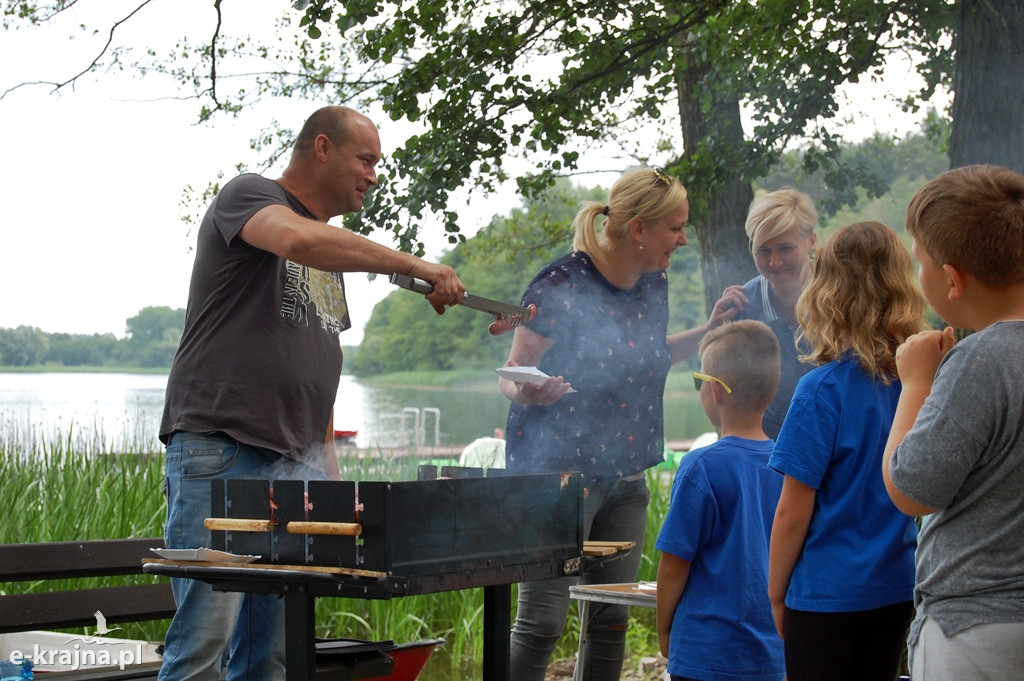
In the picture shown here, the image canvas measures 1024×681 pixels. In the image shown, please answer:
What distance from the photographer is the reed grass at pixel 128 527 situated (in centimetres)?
484

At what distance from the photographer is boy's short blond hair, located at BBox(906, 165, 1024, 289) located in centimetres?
173

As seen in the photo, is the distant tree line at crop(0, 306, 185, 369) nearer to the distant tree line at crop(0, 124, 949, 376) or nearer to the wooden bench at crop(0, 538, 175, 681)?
the distant tree line at crop(0, 124, 949, 376)

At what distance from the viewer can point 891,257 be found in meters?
2.29

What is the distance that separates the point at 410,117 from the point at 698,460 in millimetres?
2418

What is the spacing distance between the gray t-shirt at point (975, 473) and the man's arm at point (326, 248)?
125 centimetres

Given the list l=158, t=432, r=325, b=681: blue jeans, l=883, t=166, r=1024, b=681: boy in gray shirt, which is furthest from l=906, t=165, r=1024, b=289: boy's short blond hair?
l=158, t=432, r=325, b=681: blue jeans

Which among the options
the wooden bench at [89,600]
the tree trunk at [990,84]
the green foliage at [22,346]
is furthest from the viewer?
the green foliage at [22,346]

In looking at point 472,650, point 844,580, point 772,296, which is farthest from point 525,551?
point 472,650

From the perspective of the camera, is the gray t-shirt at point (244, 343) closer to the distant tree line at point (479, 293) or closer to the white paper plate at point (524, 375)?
the white paper plate at point (524, 375)

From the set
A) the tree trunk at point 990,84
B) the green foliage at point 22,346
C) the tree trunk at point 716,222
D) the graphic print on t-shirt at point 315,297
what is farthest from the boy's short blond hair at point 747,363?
the green foliage at point 22,346

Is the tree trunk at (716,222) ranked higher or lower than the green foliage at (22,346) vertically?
higher

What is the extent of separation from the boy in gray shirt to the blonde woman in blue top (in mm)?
367

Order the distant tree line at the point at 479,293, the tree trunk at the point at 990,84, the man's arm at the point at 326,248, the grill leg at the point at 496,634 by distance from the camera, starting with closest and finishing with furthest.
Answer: the man's arm at the point at 326,248, the grill leg at the point at 496,634, the tree trunk at the point at 990,84, the distant tree line at the point at 479,293

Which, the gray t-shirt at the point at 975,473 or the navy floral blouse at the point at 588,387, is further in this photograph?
the navy floral blouse at the point at 588,387
